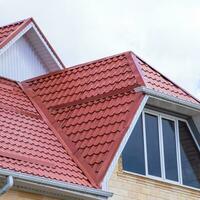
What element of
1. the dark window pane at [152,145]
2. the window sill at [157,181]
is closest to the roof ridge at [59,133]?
the window sill at [157,181]

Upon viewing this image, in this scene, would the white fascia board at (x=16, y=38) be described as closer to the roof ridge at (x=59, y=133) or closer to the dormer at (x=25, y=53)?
the dormer at (x=25, y=53)

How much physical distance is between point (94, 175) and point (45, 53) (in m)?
5.50

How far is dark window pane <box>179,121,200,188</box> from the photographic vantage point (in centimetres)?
1962

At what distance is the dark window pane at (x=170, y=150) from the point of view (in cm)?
1919

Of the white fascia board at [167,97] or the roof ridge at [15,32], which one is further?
the roof ridge at [15,32]

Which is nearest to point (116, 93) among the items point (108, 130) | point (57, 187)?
point (108, 130)

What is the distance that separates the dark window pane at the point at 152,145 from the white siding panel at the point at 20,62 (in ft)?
12.4

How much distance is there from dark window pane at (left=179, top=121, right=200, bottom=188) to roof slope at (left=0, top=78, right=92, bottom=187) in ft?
9.57

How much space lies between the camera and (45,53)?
2197 cm

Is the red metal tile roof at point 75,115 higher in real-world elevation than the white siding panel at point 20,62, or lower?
lower

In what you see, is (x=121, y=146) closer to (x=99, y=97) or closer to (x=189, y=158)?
(x=99, y=97)

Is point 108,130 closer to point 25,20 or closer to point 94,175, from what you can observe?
point 94,175

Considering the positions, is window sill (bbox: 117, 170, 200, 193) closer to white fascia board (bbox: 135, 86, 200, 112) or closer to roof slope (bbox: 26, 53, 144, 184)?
roof slope (bbox: 26, 53, 144, 184)

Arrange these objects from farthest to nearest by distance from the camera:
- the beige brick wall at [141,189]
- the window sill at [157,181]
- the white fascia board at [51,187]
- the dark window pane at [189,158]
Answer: the dark window pane at [189,158] → the window sill at [157,181] → the beige brick wall at [141,189] → the white fascia board at [51,187]
